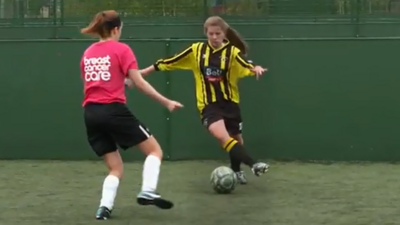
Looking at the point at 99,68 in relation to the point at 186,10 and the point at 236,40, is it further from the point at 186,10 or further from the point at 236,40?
the point at 186,10

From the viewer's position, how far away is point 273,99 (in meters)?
10.3

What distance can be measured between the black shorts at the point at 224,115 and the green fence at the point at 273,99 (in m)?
1.97

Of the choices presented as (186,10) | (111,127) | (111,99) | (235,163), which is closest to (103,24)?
(111,99)

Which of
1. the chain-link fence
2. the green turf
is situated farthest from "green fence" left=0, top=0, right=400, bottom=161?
the chain-link fence

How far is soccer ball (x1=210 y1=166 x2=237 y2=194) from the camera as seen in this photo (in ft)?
25.7

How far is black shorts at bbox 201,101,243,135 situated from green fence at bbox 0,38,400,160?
6.46ft

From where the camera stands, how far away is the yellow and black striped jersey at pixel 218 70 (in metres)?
8.26

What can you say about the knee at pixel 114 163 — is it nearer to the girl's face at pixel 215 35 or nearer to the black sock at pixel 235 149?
the black sock at pixel 235 149

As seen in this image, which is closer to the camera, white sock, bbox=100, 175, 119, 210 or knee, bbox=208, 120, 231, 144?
white sock, bbox=100, 175, 119, 210

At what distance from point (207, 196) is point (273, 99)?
2769mm

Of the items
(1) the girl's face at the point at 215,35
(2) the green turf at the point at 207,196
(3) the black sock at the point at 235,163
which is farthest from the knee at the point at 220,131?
(1) the girl's face at the point at 215,35

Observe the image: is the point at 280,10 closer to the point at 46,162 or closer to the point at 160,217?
the point at 46,162

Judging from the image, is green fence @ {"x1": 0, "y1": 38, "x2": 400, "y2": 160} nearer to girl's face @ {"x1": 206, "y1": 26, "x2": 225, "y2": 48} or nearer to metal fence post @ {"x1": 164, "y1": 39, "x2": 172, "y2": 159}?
metal fence post @ {"x1": 164, "y1": 39, "x2": 172, "y2": 159}

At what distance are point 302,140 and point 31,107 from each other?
3257 mm
